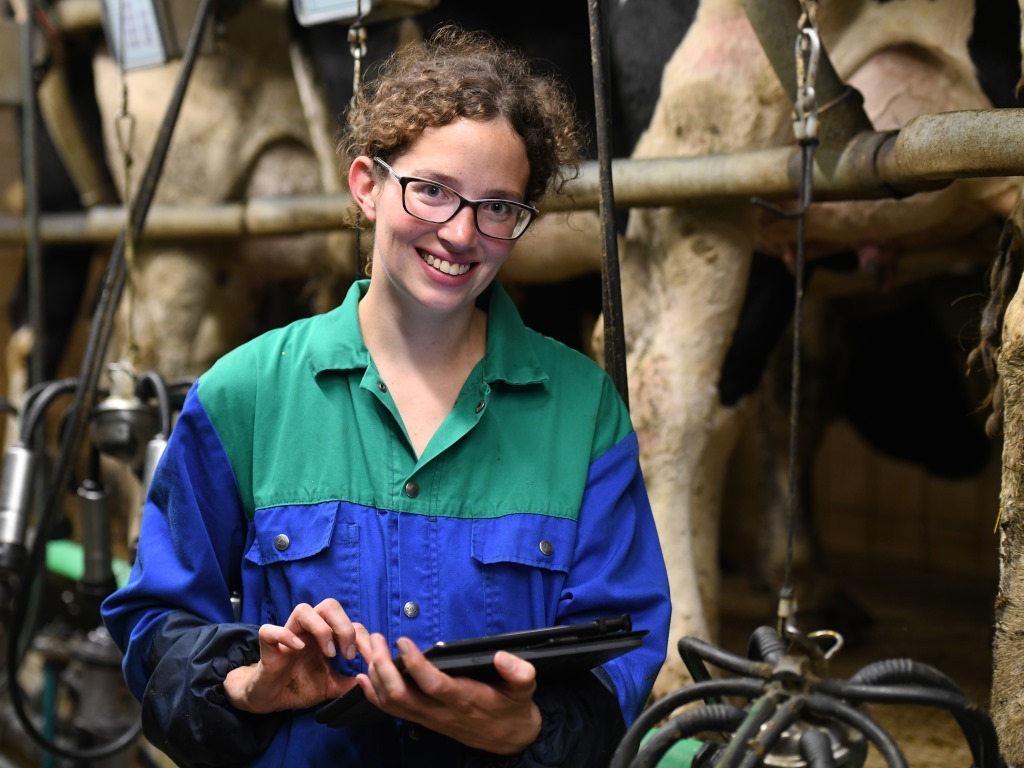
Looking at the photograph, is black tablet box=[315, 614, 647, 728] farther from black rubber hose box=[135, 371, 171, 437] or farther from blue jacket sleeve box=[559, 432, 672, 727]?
black rubber hose box=[135, 371, 171, 437]

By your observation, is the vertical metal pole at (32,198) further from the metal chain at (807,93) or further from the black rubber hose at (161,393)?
the metal chain at (807,93)

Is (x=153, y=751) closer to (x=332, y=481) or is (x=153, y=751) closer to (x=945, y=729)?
(x=945, y=729)

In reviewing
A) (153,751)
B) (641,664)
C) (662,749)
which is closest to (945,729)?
(641,664)

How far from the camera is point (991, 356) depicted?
165 centimetres

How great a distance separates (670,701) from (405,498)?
316mm

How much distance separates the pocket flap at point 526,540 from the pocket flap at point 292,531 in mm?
Result: 132

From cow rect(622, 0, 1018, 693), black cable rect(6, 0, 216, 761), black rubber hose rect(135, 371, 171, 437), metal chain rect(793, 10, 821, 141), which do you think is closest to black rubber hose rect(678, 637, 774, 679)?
metal chain rect(793, 10, 821, 141)

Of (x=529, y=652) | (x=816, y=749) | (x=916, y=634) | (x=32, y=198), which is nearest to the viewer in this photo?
(x=816, y=749)

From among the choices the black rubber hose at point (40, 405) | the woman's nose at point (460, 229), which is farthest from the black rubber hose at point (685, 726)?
the black rubber hose at point (40, 405)

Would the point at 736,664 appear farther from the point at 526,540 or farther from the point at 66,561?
the point at 66,561

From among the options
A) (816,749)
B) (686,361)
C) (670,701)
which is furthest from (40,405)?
(816,749)

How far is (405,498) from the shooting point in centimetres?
122

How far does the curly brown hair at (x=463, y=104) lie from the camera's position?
1225mm

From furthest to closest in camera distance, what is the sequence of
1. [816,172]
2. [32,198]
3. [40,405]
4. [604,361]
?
[32,198] < [40,405] < [816,172] < [604,361]
